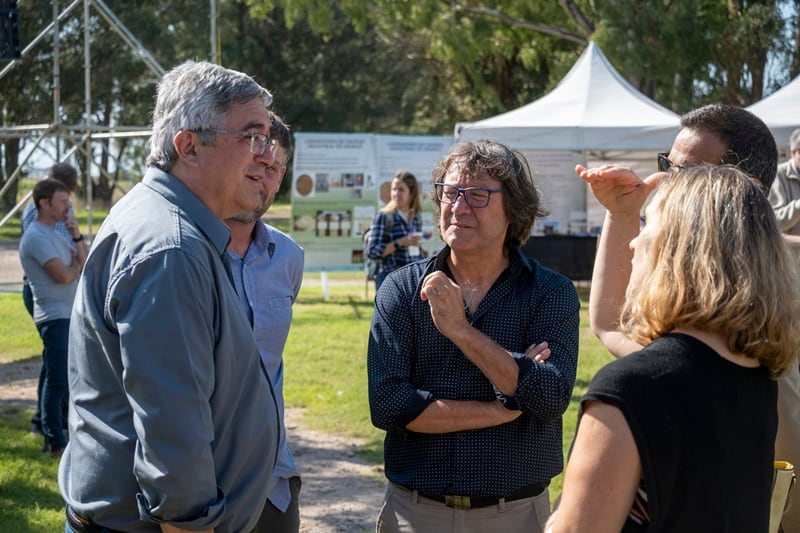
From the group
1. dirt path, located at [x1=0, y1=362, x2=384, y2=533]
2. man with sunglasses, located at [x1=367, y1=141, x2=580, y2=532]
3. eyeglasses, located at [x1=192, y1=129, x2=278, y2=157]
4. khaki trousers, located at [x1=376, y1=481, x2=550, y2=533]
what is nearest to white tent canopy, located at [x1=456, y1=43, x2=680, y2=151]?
dirt path, located at [x1=0, y1=362, x2=384, y2=533]

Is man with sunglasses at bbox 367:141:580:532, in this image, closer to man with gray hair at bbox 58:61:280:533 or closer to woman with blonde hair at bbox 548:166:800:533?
man with gray hair at bbox 58:61:280:533

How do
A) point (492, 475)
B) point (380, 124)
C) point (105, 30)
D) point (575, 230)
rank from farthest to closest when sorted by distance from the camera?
point (380, 124)
point (105, 30)
point (575, 230)
point (492, 475)

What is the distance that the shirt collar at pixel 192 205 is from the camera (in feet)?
6.88

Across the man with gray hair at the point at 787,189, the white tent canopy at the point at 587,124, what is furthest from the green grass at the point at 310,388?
the white tent canopy at the point at 587,124

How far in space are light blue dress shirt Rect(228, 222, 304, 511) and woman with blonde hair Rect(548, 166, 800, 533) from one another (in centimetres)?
135

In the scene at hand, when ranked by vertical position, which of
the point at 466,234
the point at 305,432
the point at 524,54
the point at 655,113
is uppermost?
the point at 524,54

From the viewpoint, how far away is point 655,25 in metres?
20.8

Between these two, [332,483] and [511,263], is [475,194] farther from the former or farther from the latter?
[332,483]

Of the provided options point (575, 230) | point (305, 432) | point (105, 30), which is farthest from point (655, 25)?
point (105, 30)

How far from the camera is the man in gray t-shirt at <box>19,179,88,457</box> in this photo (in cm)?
657

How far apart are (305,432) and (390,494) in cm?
454

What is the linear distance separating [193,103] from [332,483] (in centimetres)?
437

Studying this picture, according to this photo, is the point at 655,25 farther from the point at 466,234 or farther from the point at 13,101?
the point at 466,234

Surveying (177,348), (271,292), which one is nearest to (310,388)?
(271,292)
